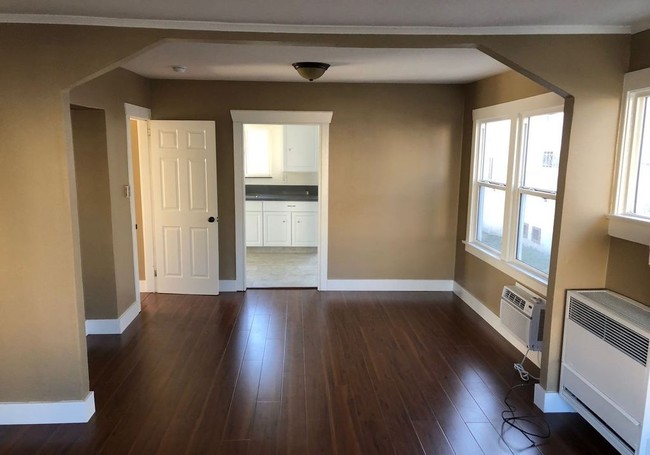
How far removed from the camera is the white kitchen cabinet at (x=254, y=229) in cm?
763

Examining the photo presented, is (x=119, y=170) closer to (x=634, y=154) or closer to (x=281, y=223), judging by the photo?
(x=281, y=223)

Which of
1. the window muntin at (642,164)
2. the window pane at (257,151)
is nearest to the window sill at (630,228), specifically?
the window muntin at (642,164)

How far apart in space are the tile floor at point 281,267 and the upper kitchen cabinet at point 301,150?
4.62ft

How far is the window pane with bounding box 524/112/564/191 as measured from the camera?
3627 millimetres

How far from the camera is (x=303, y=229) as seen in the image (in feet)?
25.3

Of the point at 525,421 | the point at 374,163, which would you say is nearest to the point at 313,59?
the point at 374,163

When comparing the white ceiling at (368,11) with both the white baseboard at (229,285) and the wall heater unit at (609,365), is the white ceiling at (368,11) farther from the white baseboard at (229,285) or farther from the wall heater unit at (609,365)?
the white baseboard at (229,285)

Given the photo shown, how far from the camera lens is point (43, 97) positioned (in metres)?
→ 2.63

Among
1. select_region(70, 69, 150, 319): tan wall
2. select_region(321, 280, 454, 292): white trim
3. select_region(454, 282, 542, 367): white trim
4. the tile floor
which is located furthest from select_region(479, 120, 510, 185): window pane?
select_region(70, 69, 150, 319): tan wall

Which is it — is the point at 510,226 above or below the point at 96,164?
below

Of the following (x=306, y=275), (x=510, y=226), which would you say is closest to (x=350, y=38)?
(x=510, y=226)

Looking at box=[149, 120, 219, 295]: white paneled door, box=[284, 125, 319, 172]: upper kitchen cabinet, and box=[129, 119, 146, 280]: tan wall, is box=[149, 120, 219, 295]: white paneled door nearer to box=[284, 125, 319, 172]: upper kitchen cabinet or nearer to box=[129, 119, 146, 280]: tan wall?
→ box=[129, 119, 146, 280]: tan wall

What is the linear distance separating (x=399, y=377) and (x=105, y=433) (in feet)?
6.78

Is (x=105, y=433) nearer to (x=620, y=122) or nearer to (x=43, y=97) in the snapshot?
(x=43, y=97)
